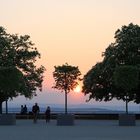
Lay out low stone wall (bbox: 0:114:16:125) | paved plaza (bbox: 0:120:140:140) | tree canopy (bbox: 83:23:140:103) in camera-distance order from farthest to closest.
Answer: tree canopy (bbox: 83:23:140:103) < low stone wall (bbox: 0:114:16:125) < paved plaza (bbox: 0:120:140:140)

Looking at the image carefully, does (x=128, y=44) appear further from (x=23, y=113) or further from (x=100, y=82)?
(x=23, y=113)

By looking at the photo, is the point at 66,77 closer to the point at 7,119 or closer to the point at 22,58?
the point at 22,58

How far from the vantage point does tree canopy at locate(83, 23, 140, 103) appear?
6159 cm

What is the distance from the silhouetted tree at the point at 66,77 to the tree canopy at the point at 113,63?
4.55 feet

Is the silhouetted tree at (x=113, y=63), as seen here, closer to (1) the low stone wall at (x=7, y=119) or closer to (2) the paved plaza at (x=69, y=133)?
(1) the low stone wall at (x=7, y=119)

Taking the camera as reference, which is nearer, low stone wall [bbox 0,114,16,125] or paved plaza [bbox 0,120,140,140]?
paved plaza [bbox 0,120,140,140]

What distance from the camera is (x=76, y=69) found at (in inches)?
2562

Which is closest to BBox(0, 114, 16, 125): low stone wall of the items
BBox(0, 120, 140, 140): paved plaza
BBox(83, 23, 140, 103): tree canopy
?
BBox(0, 120, 140, 140): paved plaza

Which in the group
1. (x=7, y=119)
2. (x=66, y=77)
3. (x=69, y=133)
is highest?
(x=66, y=77)

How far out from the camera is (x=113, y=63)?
62.1m

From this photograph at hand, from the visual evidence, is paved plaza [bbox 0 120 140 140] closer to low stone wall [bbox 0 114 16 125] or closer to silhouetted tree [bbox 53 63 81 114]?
low stone wall [bbox 0 114 16 125]

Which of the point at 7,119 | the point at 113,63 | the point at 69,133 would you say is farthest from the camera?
the point at 113,63

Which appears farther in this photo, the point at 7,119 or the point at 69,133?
the point at 7,119

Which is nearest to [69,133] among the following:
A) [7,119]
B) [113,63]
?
[7,119]
